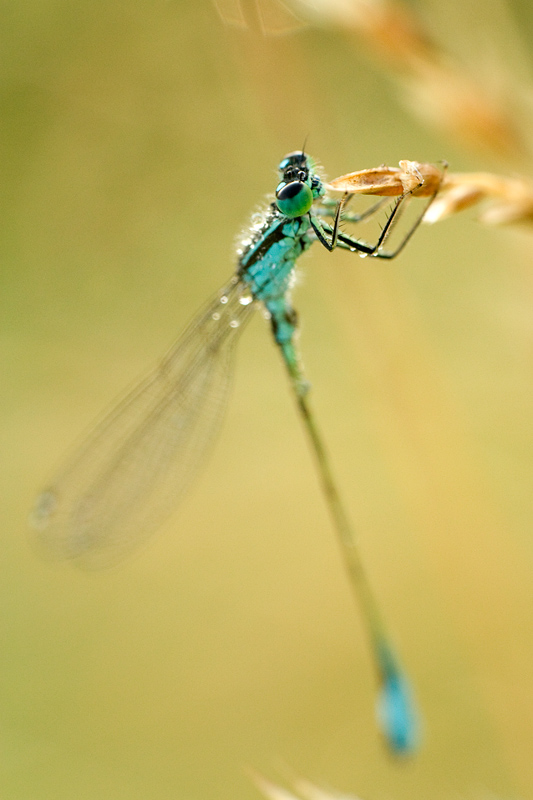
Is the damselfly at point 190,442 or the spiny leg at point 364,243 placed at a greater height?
the damselfly at point 190,442

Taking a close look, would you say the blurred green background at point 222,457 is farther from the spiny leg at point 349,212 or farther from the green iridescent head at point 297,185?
the green iridescent head at point 297,185

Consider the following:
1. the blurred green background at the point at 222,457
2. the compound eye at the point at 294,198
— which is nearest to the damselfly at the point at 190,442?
the compound eye at the point at 294,198

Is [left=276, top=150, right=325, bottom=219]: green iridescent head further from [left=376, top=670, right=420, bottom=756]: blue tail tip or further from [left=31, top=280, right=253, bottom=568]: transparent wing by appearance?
[left=376, top=670, right=420, bottom=756]: blue tail tip

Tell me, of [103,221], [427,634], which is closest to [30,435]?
[103,221]

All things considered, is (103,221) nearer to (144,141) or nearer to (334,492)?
(144,141)

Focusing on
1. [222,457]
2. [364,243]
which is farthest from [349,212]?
[222,457]

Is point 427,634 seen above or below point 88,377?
below
